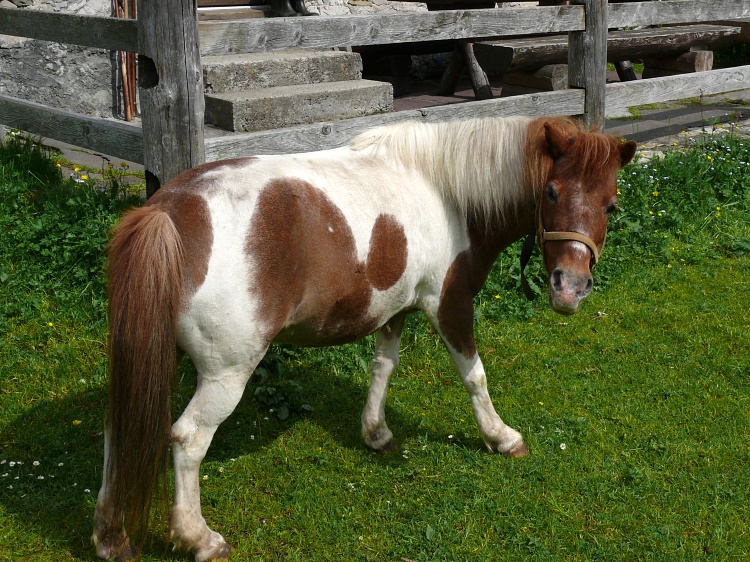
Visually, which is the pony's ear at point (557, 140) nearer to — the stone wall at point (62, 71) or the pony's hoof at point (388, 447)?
the pony's hoof at point (388, 447)

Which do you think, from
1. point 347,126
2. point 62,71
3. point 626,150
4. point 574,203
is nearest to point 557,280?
point 574,203

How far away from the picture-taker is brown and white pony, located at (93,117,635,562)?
2707 millimetres

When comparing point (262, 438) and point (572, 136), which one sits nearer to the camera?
point (572, 136)

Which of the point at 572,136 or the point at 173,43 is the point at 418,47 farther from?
the point at 572,136

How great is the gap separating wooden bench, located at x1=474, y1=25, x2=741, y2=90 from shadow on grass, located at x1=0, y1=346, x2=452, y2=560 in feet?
13.7

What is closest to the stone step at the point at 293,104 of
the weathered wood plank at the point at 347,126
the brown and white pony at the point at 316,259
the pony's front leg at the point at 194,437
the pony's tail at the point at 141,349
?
the weathered wood plank at the point at 347,126

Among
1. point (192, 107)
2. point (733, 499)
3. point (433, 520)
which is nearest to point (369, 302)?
point (433, 520)

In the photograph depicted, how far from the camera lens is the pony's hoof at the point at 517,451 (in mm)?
3725

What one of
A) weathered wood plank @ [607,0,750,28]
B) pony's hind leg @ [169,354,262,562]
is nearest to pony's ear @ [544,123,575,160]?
pony's hind leg @ [169,354,262,562]

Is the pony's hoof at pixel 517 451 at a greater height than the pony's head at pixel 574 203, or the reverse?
the pony's head at pixel 574 203

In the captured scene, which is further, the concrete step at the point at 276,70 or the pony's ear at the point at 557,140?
the concrete step at the point at 276,70

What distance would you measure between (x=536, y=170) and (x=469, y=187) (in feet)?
0.95

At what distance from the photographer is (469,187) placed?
340 centimetres

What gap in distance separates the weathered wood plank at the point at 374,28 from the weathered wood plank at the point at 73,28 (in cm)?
38
